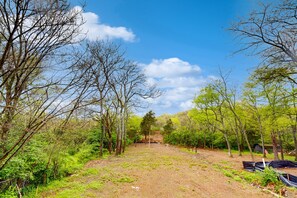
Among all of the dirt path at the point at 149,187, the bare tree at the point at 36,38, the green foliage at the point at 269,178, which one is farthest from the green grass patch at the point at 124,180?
the green foliage at the point at 269,178

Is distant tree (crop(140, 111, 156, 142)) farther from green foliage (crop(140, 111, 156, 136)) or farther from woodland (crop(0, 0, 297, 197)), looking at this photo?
woodland (crop(0, 0, 297, 197))

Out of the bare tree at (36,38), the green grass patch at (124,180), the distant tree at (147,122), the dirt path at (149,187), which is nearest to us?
the bare tree at (36,38)

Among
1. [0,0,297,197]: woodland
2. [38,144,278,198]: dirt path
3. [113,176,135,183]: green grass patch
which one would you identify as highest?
[0,0,297,197]: woodland

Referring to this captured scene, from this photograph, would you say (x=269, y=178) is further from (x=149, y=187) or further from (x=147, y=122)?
(x=147, y=122)

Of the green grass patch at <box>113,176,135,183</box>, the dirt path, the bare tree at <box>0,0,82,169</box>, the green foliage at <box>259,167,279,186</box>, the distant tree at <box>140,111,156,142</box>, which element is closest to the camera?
the bare tree at <box>0,0,82,169</box>

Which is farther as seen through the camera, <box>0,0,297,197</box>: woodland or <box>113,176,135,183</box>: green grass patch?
<box>113,176,135,183</box>: green grass patch

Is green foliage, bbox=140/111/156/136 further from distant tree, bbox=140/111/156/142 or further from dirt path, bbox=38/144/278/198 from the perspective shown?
dirt path, bbox=38/144/278/198

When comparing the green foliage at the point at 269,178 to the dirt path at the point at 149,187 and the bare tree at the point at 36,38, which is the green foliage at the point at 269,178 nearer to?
the dirt path at the point at 149,187

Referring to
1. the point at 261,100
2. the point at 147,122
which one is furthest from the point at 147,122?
the point at 261,100

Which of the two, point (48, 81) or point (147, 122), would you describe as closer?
point (48, 81)

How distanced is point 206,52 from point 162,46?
8.28 feet

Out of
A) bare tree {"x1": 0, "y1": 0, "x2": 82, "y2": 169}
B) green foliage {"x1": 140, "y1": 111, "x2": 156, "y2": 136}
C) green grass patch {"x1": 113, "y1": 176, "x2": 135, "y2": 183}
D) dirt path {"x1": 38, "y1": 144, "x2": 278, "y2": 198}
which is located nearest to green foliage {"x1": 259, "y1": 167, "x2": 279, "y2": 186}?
dirt path {"x1": 38, "y1": 144, "x2": 278, "y2": 198}

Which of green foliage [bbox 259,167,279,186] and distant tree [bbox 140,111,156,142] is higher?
distant tree [bbox 140,111,156,142]

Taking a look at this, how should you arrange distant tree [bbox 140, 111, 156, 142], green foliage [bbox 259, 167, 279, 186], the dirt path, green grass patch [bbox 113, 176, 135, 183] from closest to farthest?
1. the dirt path
2. green grass patch [bbox 113, 176, 135, 183]
3. green foliage [bbox 259, 167, 279, 186]
4. distant tree [bbox 140, 111, 156, 142]
